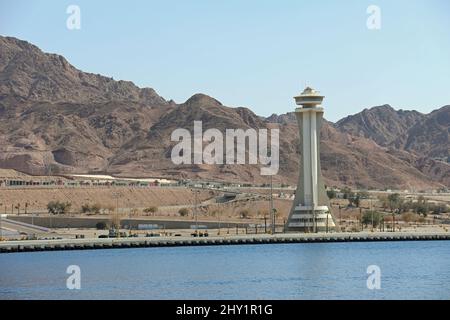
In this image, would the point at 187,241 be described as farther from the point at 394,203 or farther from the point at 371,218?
the point at 394,203

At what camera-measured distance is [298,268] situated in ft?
279

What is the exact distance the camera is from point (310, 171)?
124 m

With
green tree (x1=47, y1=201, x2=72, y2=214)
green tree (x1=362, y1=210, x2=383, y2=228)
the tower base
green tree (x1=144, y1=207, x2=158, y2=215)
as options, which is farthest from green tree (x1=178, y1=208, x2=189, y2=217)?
the tower base

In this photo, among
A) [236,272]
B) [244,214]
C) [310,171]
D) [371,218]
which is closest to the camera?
[236,272]


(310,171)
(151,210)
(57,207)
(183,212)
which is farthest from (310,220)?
(57,207)

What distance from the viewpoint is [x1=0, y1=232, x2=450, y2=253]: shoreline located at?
11106 cm

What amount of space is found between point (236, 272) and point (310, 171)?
4360cm

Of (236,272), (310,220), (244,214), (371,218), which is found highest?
(244,214)

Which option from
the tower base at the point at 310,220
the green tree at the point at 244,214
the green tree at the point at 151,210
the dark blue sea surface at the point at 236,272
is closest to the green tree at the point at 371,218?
the green tree at the point at 244,214

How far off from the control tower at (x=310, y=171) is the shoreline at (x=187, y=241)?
377 cm

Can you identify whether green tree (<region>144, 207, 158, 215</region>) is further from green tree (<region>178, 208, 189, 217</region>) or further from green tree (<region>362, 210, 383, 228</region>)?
green tree (<region>362, 210, 383, 228</region>)

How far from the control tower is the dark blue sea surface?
1005 centimetres

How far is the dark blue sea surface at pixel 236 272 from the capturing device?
68000 mm
